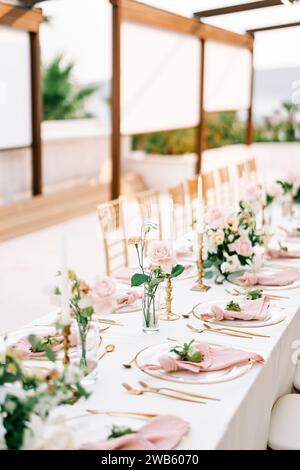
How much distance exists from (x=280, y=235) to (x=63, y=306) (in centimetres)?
254

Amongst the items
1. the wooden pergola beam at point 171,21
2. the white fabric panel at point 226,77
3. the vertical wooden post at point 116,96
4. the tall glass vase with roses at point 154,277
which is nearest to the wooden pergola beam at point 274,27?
the wooden pergola beam at point 171,21

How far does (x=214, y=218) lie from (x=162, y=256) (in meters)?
0.71

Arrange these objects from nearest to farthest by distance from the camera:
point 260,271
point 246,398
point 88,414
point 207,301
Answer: point 88,414 < point 246,398 < point 207,301 < point 260,271

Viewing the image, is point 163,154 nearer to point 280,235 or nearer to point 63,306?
point 280,235

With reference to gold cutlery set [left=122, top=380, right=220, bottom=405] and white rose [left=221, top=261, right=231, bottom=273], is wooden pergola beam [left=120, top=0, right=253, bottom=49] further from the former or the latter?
gold cutlery set [left=122, top=380, right=220, bottom=405]

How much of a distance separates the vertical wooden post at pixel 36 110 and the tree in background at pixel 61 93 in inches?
243

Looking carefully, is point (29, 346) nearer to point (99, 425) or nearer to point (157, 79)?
point (99, 425)

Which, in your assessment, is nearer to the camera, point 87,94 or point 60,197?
point 60,197

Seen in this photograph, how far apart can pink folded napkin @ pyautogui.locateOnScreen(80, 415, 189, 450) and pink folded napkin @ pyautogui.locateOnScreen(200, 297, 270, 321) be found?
800mm

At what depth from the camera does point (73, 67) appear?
12.4 meters

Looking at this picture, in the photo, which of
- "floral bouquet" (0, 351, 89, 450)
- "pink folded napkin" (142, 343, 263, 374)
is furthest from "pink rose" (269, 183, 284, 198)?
"floral bouquet" (0, 351, 89, 450)

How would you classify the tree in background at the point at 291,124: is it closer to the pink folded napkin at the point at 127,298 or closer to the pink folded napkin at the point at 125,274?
the pink folded napkin at the point at 125,274

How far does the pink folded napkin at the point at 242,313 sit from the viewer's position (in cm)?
228

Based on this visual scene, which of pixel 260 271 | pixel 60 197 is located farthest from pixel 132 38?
pixel 260 271
